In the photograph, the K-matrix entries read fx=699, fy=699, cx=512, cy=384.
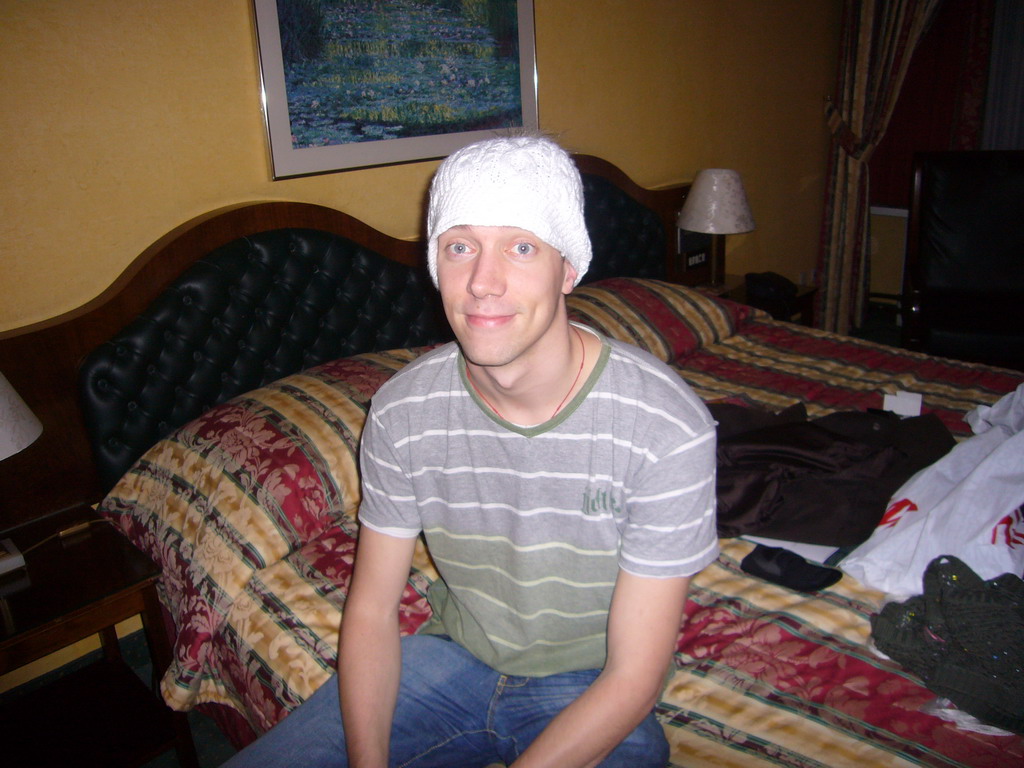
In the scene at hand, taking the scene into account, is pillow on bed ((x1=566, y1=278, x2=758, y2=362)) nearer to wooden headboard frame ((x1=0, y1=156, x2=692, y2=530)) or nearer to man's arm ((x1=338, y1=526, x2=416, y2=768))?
wooden headboard frame ((x1=0, y1=156, x2=692, y2=530))

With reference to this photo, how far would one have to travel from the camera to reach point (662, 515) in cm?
112

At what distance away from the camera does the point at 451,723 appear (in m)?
1.29

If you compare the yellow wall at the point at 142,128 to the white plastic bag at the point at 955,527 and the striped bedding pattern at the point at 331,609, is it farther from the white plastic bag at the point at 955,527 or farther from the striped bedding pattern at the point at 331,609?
the white plastic bag at the point at 955,527

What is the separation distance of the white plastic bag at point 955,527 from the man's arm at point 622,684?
74 centimetres

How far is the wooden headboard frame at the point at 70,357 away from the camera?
1.85 metres

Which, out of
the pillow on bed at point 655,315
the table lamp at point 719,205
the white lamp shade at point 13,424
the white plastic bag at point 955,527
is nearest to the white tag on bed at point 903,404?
the white plastic bag at point 955,527

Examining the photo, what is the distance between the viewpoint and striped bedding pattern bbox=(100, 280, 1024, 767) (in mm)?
1291

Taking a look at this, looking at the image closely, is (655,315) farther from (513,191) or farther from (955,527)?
(513,191)

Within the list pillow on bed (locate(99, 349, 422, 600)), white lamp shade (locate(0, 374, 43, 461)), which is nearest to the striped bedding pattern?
pillow on bed (locate(99, 349, 422, 600))

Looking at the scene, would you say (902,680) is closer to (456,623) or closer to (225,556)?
(456,623)

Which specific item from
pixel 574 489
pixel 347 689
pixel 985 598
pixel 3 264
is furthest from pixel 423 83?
pixel 985 598

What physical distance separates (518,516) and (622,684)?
0.32 m

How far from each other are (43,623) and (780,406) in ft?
7.35

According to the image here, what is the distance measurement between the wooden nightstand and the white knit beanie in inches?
47.9
